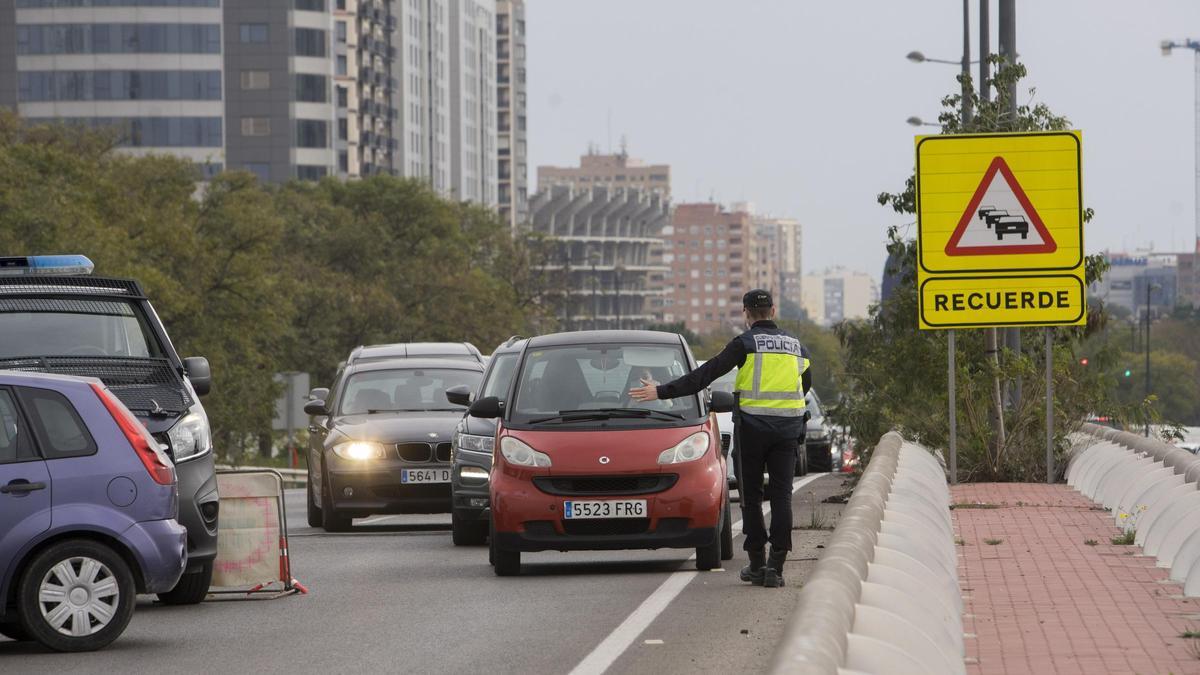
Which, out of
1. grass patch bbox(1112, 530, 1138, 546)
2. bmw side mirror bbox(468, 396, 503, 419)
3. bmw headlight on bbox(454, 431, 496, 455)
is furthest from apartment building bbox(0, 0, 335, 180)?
grass patch bbox(1112, 530, 1138, 546)

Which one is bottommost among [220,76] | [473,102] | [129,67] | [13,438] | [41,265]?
[13,438]

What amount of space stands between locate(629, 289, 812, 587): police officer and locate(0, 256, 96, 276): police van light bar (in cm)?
436

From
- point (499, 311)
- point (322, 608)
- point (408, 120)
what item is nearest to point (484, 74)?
point (408, 120)

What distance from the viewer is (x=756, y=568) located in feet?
46.7

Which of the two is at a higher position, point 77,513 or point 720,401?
point 720,401

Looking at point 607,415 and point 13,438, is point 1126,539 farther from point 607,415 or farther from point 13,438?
point 13,438

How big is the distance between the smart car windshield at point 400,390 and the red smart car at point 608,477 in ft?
23.1

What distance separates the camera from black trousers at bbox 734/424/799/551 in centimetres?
1409

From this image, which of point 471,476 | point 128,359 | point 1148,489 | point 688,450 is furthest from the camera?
point 471,476

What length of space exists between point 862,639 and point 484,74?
190 m

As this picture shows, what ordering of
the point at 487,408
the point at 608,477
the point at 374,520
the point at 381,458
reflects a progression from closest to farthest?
the point at 608,477 → the point at 487,408 → the point at 381,458 → the point at 374,520

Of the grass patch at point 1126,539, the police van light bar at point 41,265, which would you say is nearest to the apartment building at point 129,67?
the police van light bar at point 41,265

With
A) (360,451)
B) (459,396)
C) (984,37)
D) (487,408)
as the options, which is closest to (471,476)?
(459,396)

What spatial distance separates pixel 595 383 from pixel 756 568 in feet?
7.50
